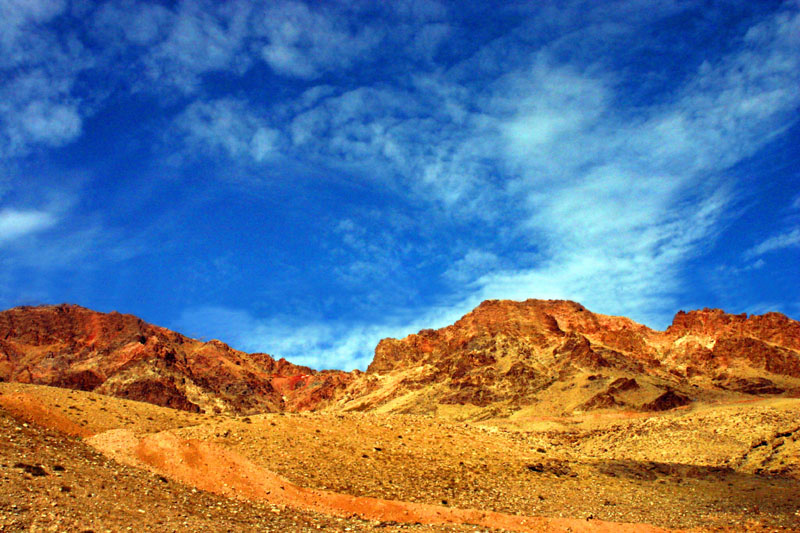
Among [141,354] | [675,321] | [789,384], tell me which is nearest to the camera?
[789,384]

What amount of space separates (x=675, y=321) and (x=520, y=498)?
18734cm

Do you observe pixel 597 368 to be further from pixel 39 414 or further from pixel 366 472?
pixel 39 414

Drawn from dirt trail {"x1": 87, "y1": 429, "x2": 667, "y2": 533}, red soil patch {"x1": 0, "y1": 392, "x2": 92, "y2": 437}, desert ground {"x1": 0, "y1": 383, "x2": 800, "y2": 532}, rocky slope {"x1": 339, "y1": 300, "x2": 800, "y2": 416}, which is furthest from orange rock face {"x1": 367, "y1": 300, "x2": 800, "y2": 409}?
red soil patch {"x1": 0, "y1": 392, "x2": 92, "y2": 437}

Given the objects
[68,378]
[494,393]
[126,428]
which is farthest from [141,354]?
[126,428]

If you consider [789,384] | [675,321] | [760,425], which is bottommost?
[760,425]

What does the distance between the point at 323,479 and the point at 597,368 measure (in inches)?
5182

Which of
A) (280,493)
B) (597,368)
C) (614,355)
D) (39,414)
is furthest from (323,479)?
(614,355)

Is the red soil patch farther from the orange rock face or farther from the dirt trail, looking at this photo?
the orange rock face

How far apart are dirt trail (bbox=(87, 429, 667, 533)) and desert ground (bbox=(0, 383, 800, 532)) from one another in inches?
3.7

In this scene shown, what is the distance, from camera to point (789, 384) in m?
132

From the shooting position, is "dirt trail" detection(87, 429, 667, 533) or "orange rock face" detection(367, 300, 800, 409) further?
"orange rock face" detection(367, 300, 800, 409)

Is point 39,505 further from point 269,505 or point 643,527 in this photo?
point 643,527

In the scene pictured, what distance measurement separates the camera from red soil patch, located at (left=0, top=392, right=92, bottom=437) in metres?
30.6

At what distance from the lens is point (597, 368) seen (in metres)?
146
